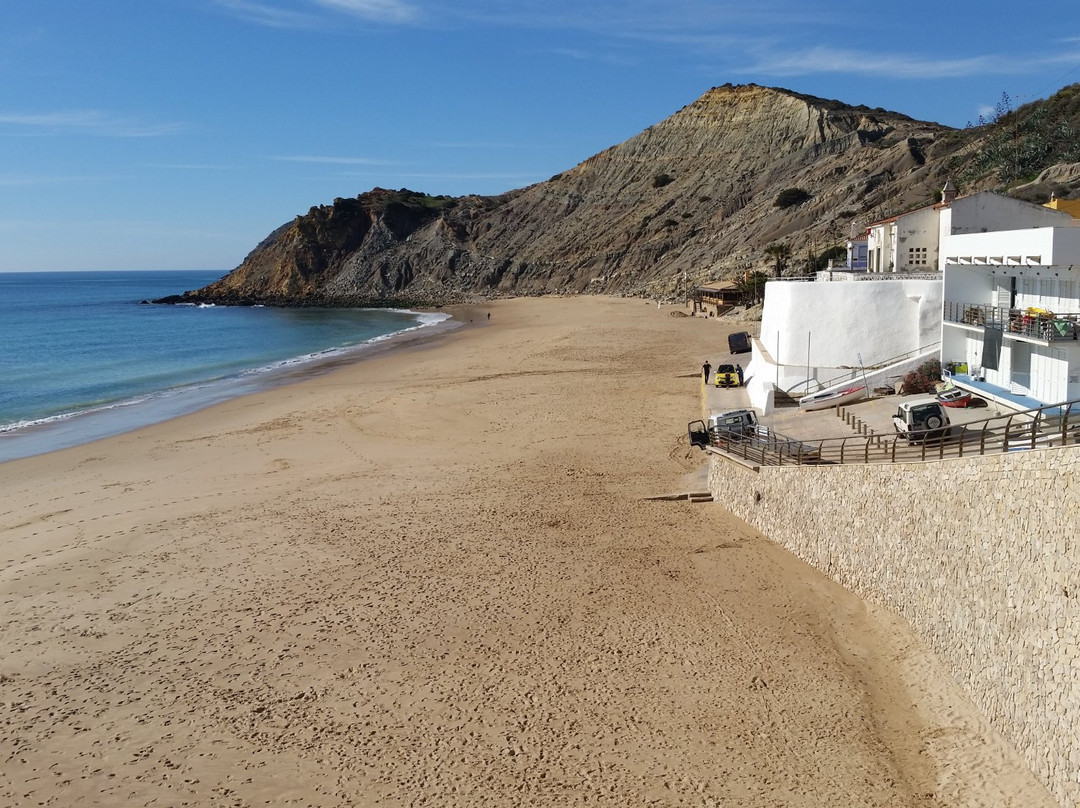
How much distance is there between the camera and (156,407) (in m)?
34.9

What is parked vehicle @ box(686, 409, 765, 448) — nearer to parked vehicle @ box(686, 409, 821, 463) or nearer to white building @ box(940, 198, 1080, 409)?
parked vehicle @ box(686, 409, 821, 463)

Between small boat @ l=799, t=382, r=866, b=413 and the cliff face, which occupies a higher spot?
the cliff face

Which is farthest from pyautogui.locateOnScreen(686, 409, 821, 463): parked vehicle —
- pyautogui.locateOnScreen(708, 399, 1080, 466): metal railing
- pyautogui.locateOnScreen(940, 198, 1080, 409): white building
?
pyautogui.locateOnScreen(940, 198, 1080, 409): white building

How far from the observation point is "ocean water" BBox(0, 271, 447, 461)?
33.1 meters

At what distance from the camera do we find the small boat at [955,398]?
18.4m

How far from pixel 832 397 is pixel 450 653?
45.6 ft

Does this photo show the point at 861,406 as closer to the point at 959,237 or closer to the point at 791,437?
the point at 791,437

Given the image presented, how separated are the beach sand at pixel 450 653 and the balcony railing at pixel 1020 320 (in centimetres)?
717

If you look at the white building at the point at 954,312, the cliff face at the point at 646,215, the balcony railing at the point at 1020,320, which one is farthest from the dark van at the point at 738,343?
Answer: the cliff face at the point at 646,215

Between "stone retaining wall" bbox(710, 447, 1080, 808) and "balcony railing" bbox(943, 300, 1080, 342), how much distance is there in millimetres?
6243

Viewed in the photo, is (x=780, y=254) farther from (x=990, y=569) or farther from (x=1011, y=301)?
(x=990, y=569)

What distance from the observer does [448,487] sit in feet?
64.7

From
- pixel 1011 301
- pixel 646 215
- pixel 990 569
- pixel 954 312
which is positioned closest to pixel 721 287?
pixel 954 312

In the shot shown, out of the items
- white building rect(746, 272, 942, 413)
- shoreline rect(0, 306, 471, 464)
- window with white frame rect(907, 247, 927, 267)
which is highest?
window with white frame rect(907, 247, 927, 267)
